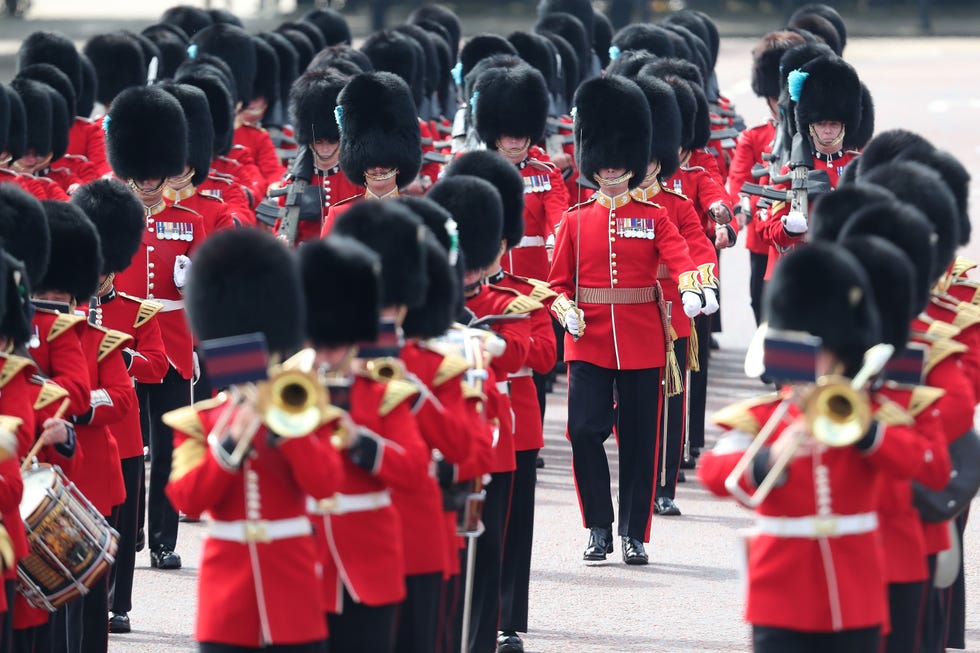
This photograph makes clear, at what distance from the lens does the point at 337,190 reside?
8.33 metres

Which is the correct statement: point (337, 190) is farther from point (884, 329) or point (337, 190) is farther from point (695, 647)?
point (884, 329)

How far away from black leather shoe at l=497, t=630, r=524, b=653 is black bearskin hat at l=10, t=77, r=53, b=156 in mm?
3670

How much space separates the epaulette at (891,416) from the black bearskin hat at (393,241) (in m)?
0.99

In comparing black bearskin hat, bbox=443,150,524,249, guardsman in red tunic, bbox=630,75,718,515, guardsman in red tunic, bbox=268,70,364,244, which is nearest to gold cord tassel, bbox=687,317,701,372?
guardsman in red tunic, bbox=630,75,718,515

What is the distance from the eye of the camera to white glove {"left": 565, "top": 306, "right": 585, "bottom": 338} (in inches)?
268

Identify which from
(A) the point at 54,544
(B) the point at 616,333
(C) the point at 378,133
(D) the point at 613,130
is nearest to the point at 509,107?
(C) the point at 378,133

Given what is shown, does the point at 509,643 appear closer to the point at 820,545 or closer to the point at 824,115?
the point at 820,545

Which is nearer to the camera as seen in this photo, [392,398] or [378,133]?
[392,398]

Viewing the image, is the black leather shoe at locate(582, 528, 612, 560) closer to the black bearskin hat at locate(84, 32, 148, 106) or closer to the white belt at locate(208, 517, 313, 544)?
the white belt at locate(208, 517, 313, 544)

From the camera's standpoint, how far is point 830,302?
4250 mm

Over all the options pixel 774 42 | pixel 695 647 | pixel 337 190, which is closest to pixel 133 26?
pixel 774 42

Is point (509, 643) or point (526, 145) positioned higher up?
point (526, 145)

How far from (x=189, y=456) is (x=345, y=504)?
33 cm

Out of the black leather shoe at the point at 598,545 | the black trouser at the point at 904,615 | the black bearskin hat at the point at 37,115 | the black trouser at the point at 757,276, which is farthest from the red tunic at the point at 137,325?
the black trouser at the point at 757,276
